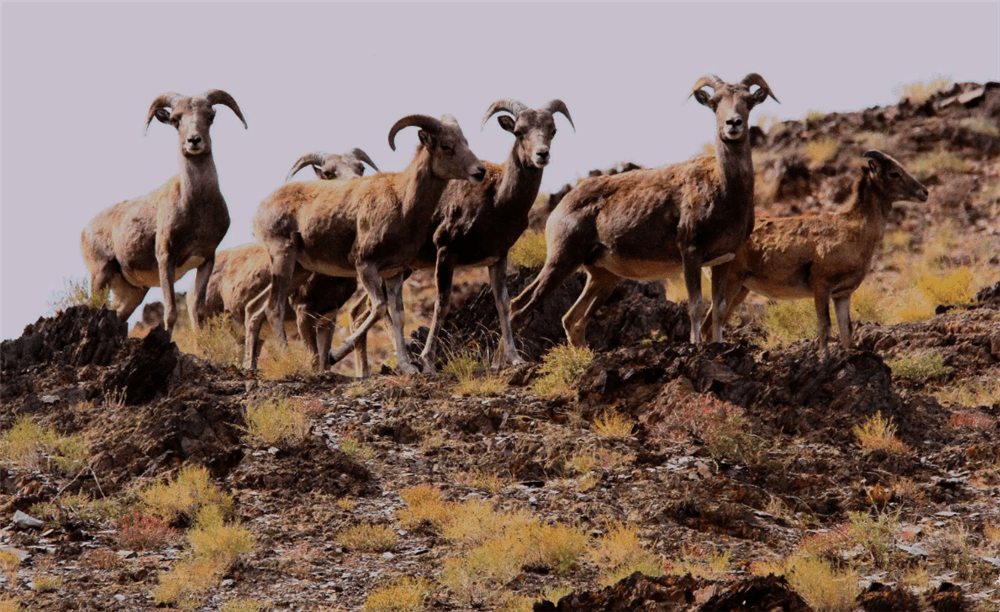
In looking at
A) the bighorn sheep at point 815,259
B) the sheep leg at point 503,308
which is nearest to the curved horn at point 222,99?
the sheep leg at point 503,308

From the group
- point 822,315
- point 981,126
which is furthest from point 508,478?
point 981,126

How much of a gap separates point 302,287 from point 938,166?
69.7 feet

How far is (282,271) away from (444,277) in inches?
90.2

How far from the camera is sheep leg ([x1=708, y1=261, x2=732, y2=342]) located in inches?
682

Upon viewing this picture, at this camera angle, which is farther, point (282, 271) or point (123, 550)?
point (282, 271)

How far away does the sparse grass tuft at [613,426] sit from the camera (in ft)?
48.4

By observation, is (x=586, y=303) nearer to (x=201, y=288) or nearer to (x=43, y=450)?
(x=201, y=288)

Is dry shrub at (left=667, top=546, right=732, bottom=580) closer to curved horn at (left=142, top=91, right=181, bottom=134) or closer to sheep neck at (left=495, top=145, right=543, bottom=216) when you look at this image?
sheep neck at (left=495, top=145, right=543, bottom=216)

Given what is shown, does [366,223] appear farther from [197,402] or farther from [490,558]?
[490,558]

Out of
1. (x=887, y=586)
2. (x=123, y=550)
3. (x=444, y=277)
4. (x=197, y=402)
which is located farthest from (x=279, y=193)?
(x=887, y=586)

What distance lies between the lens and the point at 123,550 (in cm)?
1235

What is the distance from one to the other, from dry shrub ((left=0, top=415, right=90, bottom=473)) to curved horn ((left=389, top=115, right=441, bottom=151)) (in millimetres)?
4979

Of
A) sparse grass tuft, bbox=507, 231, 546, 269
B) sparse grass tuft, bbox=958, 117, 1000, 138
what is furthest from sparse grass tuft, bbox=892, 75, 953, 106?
sparse grass tuft, bbox=507, 231, 546, 269

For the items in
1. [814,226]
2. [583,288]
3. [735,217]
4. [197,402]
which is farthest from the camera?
[583,288]
